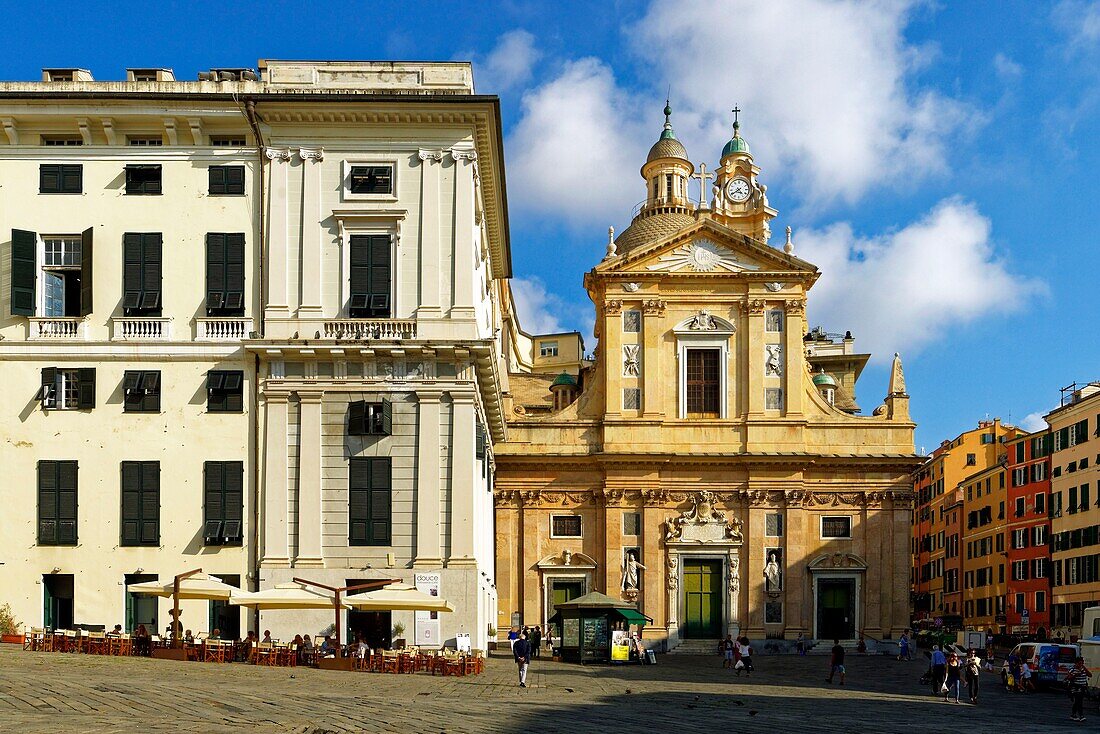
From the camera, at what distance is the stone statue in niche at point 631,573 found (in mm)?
61125

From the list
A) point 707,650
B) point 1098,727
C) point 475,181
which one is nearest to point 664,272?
point 707,650

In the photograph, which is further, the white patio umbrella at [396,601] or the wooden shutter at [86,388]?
the wooden shutter at [86,388]

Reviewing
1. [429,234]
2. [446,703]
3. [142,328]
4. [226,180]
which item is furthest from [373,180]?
[446,703]

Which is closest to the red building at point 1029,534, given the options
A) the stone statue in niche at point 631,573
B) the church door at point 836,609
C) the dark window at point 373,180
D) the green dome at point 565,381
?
the church door at point 836,609

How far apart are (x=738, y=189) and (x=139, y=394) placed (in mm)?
64671

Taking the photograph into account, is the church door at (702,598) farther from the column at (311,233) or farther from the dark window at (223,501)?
the column at (311,233)

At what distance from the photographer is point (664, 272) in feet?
206

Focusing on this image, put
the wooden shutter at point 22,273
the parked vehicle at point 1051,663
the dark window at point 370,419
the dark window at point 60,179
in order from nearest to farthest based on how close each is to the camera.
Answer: the dark window at point 370,419
the wooden shutter at point 22,273
the dark window at point 60,179
the parked vehicle at point 1051,663

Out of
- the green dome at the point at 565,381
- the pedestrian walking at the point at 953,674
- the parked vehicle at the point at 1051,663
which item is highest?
the green dome at the point at 565,381

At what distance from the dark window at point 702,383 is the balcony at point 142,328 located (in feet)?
94.7

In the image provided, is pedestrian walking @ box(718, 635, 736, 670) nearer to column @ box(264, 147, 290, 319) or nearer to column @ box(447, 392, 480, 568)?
column @ box(447, 392, 480, 568)

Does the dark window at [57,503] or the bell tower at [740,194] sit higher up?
the bell tower at [740,194]

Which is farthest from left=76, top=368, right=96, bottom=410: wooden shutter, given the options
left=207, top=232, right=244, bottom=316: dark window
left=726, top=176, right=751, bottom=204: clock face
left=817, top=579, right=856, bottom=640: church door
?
left=726, top=176, right=751, bottom=204: clock face

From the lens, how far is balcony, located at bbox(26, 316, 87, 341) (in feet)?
131
